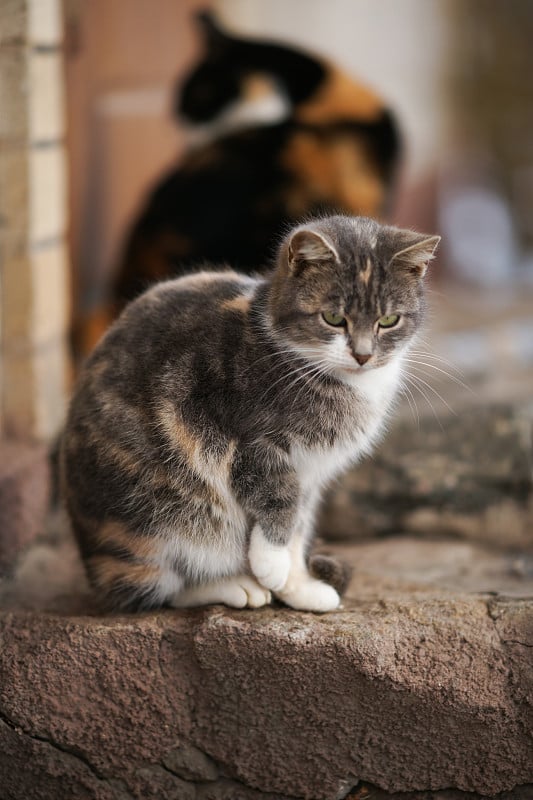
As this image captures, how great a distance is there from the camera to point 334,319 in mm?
2008

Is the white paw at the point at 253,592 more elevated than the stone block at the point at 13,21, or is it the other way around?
the stone block at the point at 13,21

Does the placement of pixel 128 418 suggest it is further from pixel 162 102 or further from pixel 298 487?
pixel 162 102

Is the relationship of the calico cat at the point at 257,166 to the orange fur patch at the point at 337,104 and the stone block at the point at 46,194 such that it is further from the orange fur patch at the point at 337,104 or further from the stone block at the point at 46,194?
the stone block at the point at 46,194

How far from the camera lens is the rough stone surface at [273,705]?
6.86 feet

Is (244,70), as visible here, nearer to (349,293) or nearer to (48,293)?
(48,293)

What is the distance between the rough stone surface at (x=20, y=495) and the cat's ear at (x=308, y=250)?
1.20 m

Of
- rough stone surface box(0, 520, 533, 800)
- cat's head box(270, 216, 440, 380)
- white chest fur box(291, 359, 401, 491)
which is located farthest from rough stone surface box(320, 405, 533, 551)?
cat's head box(270, 216, 440, 380)

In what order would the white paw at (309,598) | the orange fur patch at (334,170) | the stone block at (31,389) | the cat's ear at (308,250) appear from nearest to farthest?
the cat's ear at (308,250) → the white paw at (309,598) → the stone block at (31,389) → the orange fur patch at (334,170)

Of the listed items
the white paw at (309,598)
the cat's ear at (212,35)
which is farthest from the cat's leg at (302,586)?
the cat's ear at (212,35)

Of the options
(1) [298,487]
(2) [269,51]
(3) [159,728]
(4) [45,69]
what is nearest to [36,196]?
(4) [45,69]

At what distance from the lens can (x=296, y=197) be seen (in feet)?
14.0

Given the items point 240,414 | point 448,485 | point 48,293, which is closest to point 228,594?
point 240,414

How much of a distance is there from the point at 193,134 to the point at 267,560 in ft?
10.5

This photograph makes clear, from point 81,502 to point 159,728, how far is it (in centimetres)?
55
